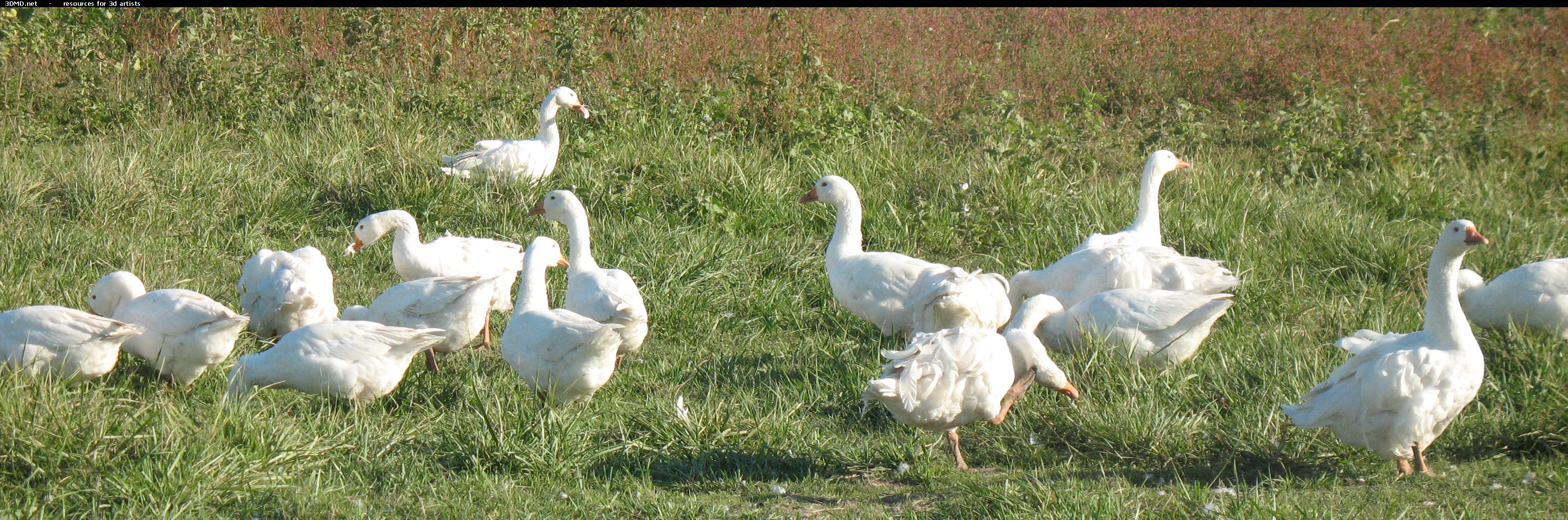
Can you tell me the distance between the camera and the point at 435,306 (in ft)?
17.4

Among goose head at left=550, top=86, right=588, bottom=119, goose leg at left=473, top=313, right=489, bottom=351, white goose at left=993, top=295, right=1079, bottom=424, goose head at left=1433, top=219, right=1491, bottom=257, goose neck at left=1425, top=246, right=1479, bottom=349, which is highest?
goose head at left=1433, top=219, right=1491, bottom=257

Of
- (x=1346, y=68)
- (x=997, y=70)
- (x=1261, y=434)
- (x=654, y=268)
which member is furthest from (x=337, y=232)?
(x=1346, y=68)

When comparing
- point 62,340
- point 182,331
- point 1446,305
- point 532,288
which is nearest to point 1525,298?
point 1446,305

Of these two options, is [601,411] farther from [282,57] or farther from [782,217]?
[282,57]

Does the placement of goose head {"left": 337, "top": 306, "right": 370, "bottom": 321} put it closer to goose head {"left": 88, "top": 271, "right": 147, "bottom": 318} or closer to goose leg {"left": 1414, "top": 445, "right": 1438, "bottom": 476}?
goose head {"left": 88, "top": 271, "right": 147, "bottom": 318}

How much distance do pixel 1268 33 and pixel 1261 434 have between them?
8.32m

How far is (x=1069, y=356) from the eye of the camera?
543cm

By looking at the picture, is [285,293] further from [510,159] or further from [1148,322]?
[1148,322]

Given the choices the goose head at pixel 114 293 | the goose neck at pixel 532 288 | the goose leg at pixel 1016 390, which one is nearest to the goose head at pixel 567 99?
the goose neck at pixel 532 288

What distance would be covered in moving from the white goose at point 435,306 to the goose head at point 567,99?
10.4 feet

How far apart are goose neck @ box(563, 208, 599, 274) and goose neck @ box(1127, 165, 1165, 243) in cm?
310

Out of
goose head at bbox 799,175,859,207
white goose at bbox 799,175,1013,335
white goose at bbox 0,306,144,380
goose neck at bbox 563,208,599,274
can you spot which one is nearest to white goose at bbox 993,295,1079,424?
white goose at bbox 799,175,1013,335

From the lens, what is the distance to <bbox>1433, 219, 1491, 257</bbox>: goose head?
4289 mm

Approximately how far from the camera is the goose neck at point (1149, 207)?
6801 mm
